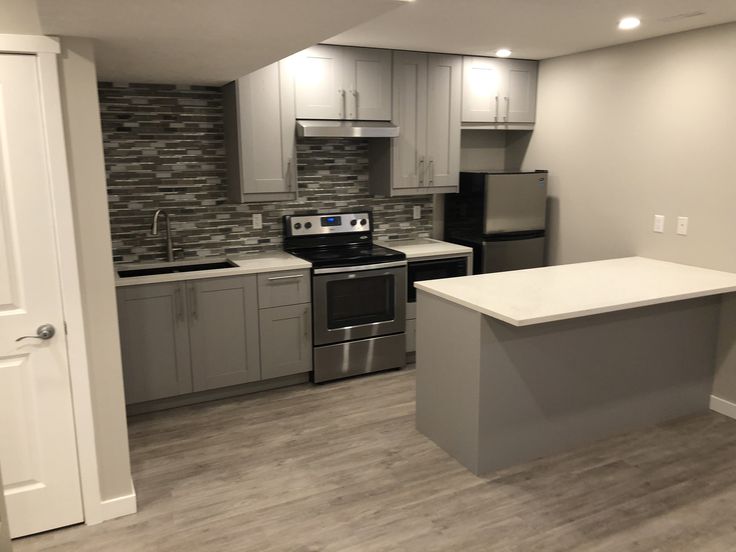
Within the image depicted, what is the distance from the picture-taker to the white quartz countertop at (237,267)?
3.63 meters

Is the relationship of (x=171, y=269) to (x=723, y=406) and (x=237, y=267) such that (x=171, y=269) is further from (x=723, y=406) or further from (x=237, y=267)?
(x=723, y=406)

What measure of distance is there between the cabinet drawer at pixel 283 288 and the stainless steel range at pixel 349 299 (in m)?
0.07

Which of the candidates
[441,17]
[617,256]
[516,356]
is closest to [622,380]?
[516,356]

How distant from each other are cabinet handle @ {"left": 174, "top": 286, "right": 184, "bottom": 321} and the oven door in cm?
87

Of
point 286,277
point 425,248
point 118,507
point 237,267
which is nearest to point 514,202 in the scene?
point 425,248

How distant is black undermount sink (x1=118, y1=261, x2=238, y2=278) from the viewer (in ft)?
12.9

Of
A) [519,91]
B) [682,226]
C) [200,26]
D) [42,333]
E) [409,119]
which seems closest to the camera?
[200,26]

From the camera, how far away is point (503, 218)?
15.3ft

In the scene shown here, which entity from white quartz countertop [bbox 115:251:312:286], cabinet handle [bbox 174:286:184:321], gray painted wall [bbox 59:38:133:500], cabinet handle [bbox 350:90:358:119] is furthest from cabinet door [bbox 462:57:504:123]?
gray painted wall [bbox 59:38:133:500]

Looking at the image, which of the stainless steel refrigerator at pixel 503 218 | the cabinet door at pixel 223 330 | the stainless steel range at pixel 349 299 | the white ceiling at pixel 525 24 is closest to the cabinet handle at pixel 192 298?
the cabinet door at pixel 223 330

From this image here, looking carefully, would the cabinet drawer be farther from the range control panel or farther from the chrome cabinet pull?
the range control panel

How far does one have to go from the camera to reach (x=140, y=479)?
120 inches

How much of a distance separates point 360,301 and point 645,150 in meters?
2.20

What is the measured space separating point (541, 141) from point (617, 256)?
3.96ft
